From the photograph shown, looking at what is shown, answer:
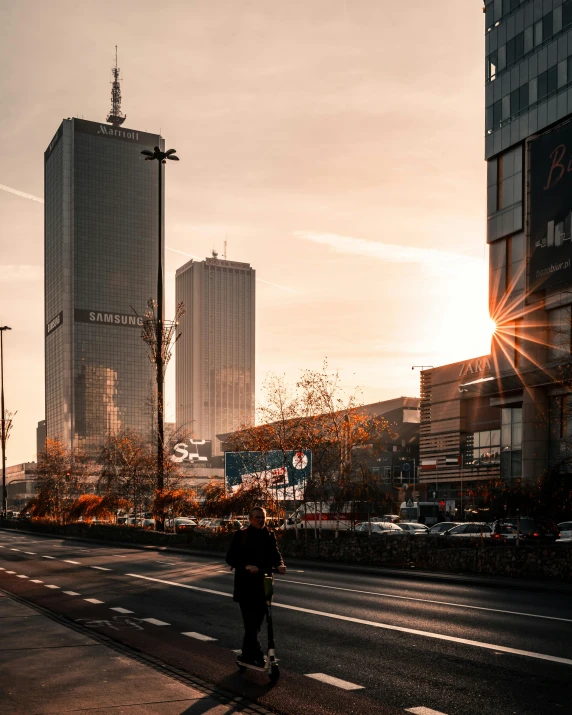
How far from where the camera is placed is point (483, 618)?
1445cm

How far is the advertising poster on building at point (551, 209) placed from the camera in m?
56.9

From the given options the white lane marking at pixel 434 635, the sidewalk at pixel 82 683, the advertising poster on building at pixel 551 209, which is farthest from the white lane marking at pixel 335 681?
the advertising poster on building at pixel 551 209

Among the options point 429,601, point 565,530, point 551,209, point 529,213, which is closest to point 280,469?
point 565,530

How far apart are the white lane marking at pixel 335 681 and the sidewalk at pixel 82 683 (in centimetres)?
141

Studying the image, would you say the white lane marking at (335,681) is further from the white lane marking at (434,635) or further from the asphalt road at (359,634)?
the white lane marking at (434,635)

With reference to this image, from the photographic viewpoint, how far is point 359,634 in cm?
1288

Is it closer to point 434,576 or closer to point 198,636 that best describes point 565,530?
point 434,576

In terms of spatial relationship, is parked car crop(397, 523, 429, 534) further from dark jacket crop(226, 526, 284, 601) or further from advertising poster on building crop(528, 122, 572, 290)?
dark jacket crop(226, 526, 284, 601)

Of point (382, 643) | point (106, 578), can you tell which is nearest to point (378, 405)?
point (106, 578)

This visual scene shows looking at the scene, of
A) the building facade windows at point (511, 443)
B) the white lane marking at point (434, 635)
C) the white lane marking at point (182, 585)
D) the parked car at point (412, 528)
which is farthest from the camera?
the building facade windows at point (511, 443)

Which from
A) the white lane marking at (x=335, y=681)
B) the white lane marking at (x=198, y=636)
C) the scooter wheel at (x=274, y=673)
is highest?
the scooter wheel at (x=274, y=673)

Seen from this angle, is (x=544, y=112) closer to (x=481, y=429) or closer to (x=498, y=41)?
(x=498, y=41)

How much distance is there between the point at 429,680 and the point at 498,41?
62.9 m

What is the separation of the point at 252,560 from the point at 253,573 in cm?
18
